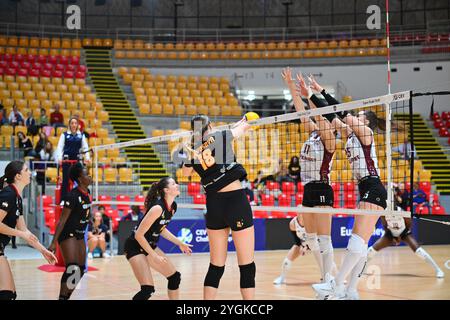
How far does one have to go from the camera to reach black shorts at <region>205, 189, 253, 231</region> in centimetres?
571

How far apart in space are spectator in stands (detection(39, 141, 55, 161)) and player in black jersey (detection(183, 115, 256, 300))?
1186 centimetres

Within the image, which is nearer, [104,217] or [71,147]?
[71,147]

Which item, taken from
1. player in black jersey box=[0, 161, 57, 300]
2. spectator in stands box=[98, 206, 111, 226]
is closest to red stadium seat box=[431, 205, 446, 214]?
spectator in stands box=[98, 206, 111, 226]

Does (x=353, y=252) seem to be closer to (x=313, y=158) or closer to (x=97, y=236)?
(x=313, y=158)

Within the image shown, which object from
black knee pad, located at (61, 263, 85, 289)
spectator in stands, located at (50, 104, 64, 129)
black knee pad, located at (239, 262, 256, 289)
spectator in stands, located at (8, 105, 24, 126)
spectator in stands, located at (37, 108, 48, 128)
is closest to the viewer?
black knee pad, located at (239, 262, 256, 289)

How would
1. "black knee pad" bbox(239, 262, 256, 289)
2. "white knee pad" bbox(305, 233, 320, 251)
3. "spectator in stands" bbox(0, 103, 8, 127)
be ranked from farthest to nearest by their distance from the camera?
"spectator in stands" bbox(0, 103, 8, 127), "white knee pad" bbox(305, 233, 320, 251), "black knee pad" bbox(239, 262, 256, 289)

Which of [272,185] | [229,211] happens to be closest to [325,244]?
[229,211]

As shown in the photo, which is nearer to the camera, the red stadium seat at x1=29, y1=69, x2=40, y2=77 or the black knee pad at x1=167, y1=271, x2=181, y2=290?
the black knee pad at x1=167, y1=271, x2=181, y2=290

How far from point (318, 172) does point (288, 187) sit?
11.0 m

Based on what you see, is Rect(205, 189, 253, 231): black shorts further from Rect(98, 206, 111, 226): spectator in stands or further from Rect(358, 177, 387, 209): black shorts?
Rect(98, 206, 111, 226): spectator in stands

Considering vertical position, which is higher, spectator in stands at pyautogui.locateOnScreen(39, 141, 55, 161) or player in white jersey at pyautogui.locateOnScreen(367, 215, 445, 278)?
spectator in stands at pyautogui.locateOnScreen(39, 141, 55, 161)

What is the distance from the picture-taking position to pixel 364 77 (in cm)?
2647

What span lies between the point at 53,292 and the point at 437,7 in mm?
26238
